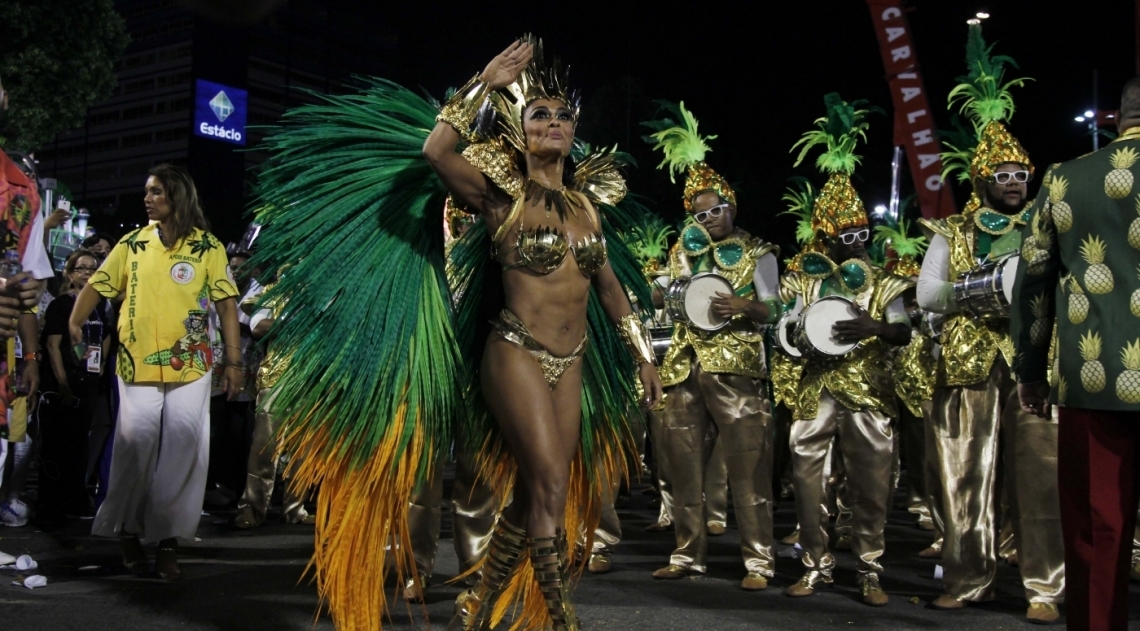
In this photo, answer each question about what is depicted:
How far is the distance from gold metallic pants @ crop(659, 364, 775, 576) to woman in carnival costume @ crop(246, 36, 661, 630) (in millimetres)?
1593

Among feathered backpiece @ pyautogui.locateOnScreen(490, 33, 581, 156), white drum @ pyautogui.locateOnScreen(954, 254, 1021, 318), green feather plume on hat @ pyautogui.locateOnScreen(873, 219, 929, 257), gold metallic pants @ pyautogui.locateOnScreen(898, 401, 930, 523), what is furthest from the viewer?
green feather plume on hat @ pyautogui.locateOnScreen(873, 219, 929, 257)

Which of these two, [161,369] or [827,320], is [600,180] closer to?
[827,320]

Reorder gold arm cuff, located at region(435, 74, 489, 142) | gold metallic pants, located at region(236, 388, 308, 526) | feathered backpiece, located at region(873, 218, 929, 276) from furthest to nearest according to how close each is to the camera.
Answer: feathered backpiece, located at region(873, 218, 929, 276), gold metallic pants, located at region(236, 388, 308, 526), gold arm cuff, located at region(435, 74, 489, 142)

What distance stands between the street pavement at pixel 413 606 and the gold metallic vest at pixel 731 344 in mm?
1168

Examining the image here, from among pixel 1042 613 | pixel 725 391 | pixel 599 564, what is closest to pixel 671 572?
pixel 599 564

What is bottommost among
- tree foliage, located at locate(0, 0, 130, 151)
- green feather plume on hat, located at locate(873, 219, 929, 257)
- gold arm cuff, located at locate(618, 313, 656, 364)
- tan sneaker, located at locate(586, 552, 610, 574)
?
tan sneaker, located at locate(586, 552, 610, 574)

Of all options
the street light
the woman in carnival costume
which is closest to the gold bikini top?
the woman in carnival costume

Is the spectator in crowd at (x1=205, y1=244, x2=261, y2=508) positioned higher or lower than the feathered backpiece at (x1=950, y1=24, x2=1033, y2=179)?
lower

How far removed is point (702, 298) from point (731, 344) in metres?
0.31

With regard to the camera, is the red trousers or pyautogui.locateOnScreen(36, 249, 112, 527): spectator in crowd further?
pyautogui.locateOnScreen(36, 249, 112, 527): spectator in crowd

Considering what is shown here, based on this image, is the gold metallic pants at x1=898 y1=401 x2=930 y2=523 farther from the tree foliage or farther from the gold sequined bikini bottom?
the tree foliage

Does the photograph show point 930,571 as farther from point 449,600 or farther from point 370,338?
point 370,338

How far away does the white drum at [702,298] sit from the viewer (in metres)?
6.12

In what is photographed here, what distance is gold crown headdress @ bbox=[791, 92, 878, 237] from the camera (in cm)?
617
